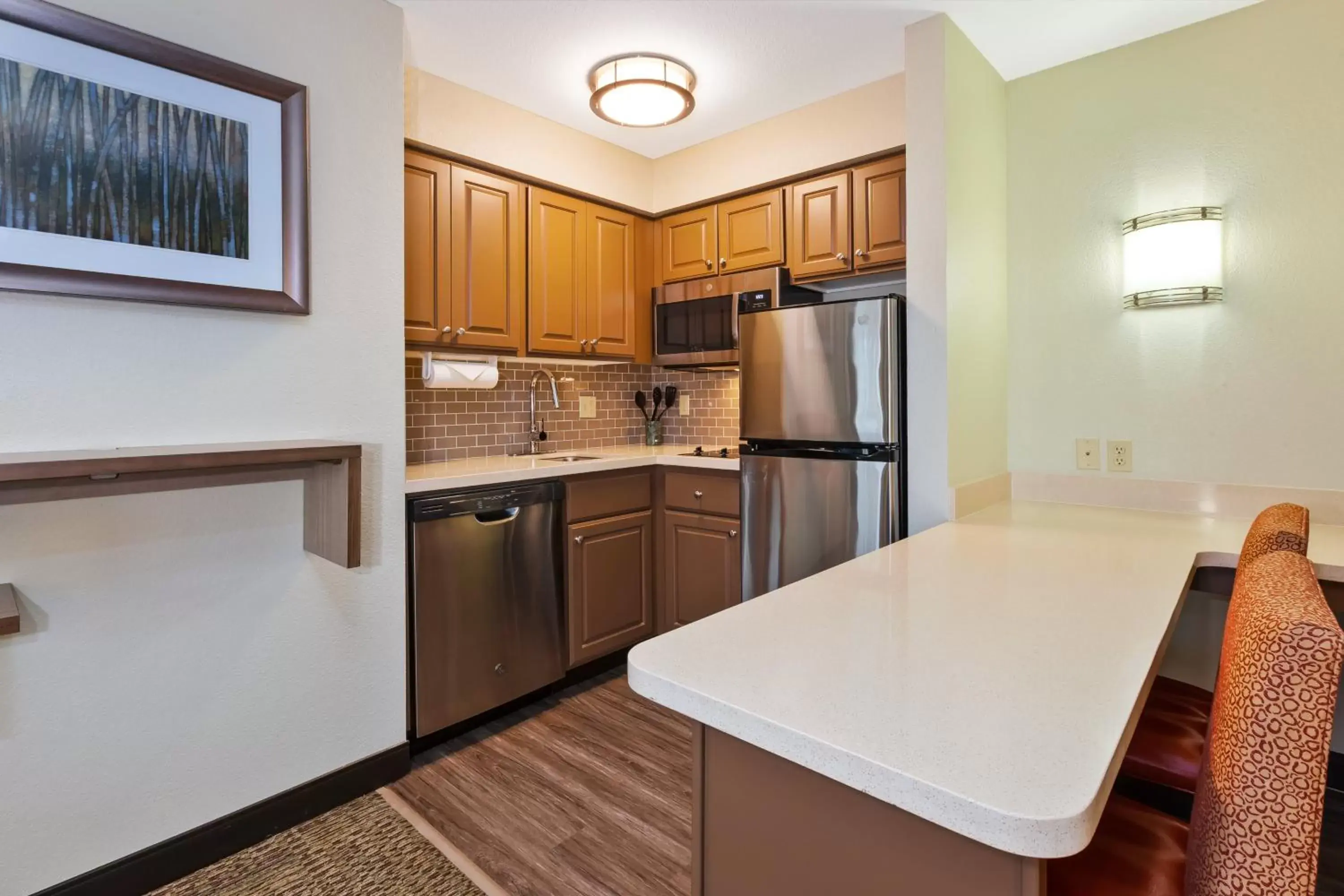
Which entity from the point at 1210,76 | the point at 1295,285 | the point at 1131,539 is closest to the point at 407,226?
the point at 1131,539

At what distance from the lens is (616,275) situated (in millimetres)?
3277

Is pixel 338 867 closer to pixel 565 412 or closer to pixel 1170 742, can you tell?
pixel 1170 742

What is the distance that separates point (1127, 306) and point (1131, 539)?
967 millimetres

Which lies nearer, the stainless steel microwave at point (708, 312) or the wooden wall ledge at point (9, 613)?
the wooden wall ledge at point (9, 613)

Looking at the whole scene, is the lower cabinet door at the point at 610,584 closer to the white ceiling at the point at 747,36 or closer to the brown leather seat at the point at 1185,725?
the white ceiling at the point at 747,36

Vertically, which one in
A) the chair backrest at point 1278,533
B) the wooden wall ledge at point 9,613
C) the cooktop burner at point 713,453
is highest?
the cooktop burner at point 713,453

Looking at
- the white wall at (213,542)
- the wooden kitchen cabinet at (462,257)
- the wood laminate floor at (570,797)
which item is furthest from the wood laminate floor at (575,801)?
the wooden kitchen cabinet at (462,257)

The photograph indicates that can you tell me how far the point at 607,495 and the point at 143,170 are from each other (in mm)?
1816

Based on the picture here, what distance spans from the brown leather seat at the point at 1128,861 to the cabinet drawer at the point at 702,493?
181 cm

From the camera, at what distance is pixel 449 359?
2756mm

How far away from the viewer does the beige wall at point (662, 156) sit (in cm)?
259

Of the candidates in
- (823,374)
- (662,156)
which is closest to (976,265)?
(823,374)

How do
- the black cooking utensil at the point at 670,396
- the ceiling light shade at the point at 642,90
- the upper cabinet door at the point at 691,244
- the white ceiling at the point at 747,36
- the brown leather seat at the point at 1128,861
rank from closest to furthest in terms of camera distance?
the brown leather seat at the point at 1128,861, the white ceiling at the point at 747,36, the ceiling light shade at the point at 642,90, the upper cabinet door at the point at 691,244, the black cooking utensil at the point at 670,396

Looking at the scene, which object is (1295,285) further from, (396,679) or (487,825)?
(396,679)
